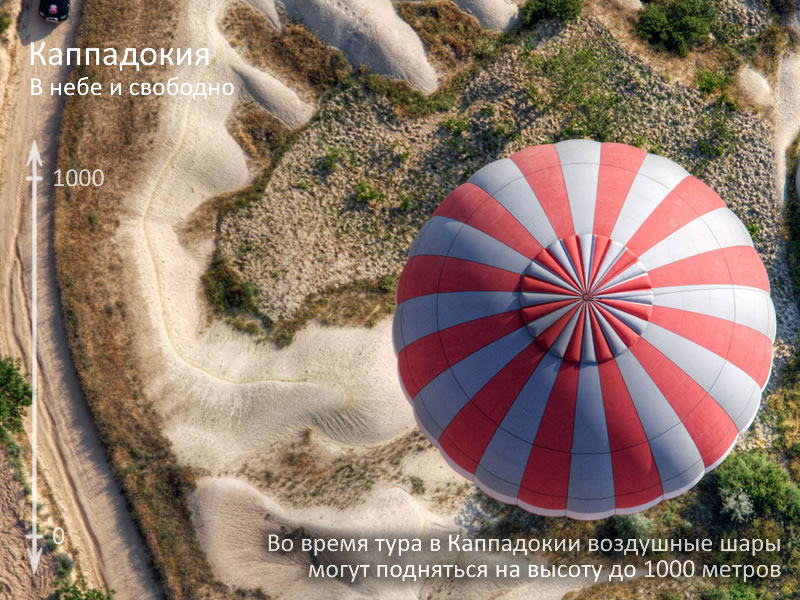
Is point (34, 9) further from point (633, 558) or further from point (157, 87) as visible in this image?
point (633, 558)

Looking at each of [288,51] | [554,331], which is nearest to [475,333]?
[554,331]

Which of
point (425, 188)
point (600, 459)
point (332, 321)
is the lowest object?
point (600, 459)

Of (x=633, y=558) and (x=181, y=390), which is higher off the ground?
(x=181, y=390)

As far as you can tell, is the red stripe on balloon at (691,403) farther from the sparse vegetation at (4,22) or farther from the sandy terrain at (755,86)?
the sparse vegetation at (4,22)

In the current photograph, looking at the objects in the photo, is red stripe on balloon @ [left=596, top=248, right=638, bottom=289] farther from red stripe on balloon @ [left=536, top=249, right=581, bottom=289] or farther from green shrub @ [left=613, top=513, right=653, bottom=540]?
green shrub @ [left=613, top=513, right=653, bottom=540]

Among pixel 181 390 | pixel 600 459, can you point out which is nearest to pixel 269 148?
pixel 181 390

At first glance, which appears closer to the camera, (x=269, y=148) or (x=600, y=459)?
(x=600, y=459)

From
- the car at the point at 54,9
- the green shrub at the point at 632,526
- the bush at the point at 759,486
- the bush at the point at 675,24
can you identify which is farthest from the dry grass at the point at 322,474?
the bush at the point at 675,24
